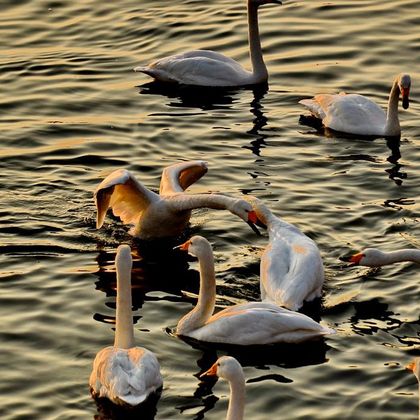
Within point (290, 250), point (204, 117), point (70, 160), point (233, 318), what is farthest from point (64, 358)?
point (204, 117)

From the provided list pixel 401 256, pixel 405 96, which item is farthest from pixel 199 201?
pixel 405 96

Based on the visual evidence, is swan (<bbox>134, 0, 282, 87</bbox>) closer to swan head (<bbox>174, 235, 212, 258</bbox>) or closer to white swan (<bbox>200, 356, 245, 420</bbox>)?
swan head (<bbox>174, 235, 212, 258</bbox>)

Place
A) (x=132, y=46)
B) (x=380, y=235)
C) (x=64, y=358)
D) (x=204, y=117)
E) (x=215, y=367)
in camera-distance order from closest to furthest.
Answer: (x=215, y=367) < (x=64, y=358) < (x=380, y=235) < (x=204, y=117) < (x=132, y=46)

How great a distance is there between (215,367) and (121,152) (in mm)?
7824

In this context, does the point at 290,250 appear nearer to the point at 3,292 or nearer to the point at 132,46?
the point at 3,292

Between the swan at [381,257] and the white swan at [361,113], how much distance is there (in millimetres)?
4739

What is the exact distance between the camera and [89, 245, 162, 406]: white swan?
1325 cm

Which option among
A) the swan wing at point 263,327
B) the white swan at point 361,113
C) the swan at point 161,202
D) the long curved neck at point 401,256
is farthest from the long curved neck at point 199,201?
the white swan at point 361,113

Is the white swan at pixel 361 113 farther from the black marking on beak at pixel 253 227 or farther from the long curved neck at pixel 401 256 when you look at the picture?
the long curved neck at pixel 401 256

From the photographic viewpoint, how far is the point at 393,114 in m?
20.7

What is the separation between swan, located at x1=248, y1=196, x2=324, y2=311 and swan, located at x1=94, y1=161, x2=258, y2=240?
0.61 m

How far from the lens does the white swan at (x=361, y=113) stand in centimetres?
2070

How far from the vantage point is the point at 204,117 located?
2159cm

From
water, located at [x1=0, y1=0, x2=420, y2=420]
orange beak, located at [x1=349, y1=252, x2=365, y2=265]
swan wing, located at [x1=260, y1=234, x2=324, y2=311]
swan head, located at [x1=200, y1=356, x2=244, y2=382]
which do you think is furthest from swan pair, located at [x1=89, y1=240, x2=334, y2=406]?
orange beak, located at [x1=349, y1=252, x2=365, y2=265]
